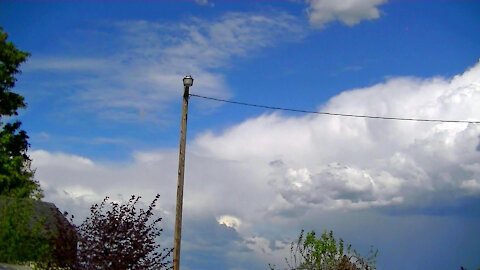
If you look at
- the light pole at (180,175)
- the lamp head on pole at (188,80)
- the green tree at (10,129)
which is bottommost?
the light pole at (180,175)

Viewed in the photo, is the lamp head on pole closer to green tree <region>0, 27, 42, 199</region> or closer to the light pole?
the light pole

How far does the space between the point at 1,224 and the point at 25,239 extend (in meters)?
1.25

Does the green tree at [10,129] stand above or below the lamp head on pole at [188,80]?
above

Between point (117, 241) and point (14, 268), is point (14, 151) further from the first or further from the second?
point (117, 241)

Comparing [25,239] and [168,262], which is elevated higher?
[25,239]

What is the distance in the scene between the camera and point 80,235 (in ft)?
72.7

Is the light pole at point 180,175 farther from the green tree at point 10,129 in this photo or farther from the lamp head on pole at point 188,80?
the green tree at point 10,129

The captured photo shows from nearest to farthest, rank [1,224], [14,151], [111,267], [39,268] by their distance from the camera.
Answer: [111,267] < [39,268] < [1,224] < [14,151]

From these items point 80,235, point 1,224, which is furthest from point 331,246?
point 1,224

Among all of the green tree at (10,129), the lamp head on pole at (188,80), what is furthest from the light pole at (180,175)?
the green tree at (10,129)

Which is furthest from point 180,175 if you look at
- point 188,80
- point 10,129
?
point 10,129

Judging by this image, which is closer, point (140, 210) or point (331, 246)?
point (140, 210)

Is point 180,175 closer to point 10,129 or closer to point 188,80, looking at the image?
point 188,80

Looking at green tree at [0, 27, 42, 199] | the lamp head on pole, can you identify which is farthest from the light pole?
green tree at [0, 27, 42, 199]
